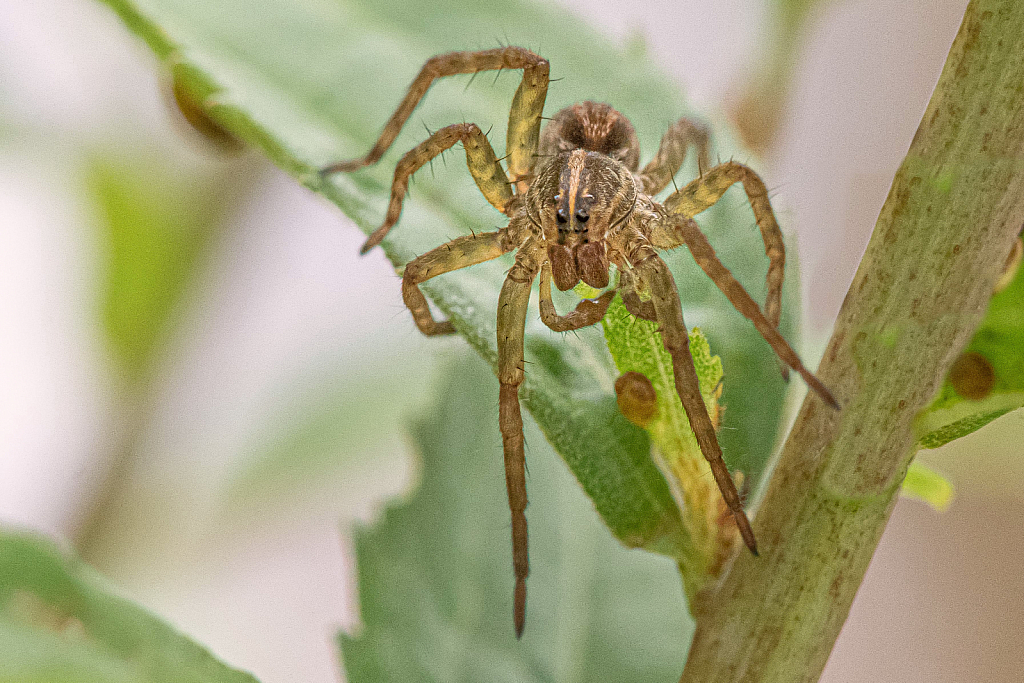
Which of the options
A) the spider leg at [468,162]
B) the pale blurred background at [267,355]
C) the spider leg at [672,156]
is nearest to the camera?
the spider leg at [468,162]

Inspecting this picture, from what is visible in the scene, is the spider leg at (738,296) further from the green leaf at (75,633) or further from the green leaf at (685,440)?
the green leaf at (75,633)

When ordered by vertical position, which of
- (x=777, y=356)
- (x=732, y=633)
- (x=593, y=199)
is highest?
(x=593, y=199)

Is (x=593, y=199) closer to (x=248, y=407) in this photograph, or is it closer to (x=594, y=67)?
(x=594, y=67)

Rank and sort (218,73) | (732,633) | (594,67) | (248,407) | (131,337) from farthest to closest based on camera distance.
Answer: (248,407)
(131,337)
(594,67)
(218,73)
(732,633)

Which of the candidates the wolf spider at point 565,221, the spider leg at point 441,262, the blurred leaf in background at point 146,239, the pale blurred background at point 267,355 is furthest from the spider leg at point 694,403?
the blurred leaf in background at point 146,239

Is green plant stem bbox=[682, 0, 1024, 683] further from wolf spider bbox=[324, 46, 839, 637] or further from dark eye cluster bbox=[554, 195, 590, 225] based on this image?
dark eye cluster bbox=[554, 195, 590, 225]

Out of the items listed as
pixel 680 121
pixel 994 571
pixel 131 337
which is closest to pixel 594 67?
pixel 680 121

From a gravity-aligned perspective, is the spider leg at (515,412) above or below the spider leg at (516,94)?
below

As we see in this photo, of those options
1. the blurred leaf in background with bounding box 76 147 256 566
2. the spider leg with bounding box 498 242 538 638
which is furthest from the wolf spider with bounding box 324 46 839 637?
the blurred leaf in background with bounding box 76 147 256 566
